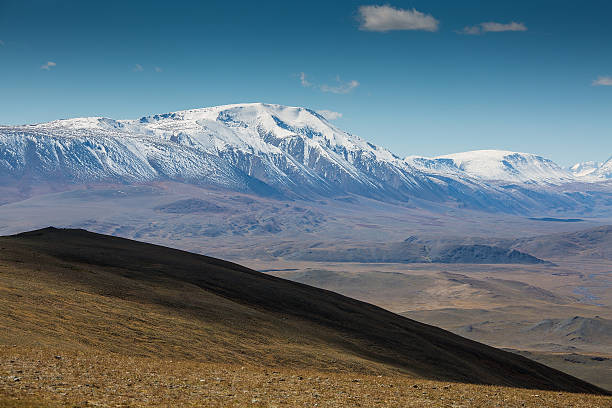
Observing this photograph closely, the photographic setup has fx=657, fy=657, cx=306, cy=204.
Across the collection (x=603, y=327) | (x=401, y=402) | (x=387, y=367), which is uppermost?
(x=401, y=402)

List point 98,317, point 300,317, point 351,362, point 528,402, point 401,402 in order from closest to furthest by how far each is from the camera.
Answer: point 401,402
point 528,402
point 98,317
point 351,362
point 300,317

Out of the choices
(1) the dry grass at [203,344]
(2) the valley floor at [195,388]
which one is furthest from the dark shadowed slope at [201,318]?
(2) the valley floor at [195,388]

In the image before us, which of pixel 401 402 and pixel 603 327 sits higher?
pixel 401 402

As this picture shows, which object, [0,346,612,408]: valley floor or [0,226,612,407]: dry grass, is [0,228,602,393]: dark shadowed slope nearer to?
[0,226,612,407]: dry grass

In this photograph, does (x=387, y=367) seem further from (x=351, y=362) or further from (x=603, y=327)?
(x=603, y=327)

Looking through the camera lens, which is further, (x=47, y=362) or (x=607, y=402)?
(x=607, y=402)

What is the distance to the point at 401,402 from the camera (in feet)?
97.5

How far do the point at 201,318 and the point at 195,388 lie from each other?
25290 millimetres

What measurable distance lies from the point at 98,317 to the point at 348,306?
133 ft

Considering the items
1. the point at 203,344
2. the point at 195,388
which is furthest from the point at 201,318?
the point at 195,388

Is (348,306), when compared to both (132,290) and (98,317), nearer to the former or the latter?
(132,290)

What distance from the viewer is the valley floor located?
25469 millimetres

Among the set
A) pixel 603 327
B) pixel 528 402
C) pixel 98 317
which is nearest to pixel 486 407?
pixel 528 402

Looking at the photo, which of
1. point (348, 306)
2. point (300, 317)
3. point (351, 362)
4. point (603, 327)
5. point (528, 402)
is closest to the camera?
point (528, 402)
